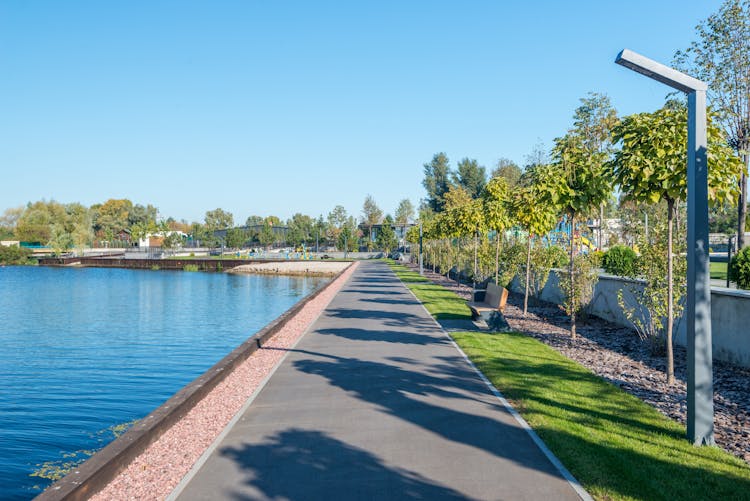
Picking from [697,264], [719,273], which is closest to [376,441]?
[697,264]

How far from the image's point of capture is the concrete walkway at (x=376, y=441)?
5191 mm

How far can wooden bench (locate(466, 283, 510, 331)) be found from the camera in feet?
46.6

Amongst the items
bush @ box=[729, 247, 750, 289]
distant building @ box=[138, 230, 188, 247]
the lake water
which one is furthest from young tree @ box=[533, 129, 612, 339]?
distant building @ box=[138, 230, 188, 247]

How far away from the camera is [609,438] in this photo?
6375 mm

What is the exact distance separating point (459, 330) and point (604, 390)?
5.81 m

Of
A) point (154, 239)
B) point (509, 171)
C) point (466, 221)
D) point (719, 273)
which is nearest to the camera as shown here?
point (466, 221)

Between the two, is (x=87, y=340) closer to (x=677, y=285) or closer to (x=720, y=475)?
(x=677, y=285)

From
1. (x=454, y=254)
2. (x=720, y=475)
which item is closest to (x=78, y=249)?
(x=454, y=254)

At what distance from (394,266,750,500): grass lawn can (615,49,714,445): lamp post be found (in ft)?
1.34

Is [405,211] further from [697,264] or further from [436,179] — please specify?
[697,264]

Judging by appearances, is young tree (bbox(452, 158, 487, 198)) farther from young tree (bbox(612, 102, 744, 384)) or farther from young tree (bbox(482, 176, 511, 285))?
young tree (bbox(612, 102, 744, 384))

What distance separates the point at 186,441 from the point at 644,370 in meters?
8.00

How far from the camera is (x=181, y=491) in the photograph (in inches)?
203

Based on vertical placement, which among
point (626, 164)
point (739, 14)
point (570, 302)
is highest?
point (739, 14)
